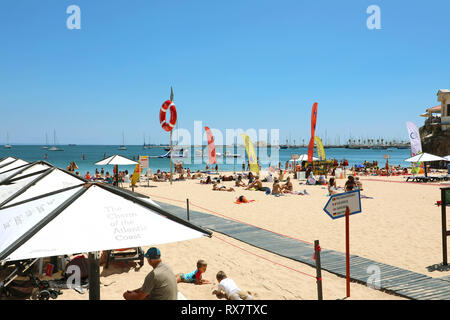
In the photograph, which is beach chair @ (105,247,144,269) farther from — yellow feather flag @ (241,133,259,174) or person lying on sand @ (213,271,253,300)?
yellow feather flag @ (241,133,259,174)

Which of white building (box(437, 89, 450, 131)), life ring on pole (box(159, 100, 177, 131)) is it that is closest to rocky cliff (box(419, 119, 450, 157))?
white building (box(437, 89, 450, 131))

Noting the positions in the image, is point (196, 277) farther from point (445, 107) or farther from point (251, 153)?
point (445, 107)

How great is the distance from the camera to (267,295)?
500 centimetres

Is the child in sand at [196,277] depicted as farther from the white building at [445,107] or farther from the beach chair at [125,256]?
the white building at [445,107]

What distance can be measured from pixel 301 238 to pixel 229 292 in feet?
13.4

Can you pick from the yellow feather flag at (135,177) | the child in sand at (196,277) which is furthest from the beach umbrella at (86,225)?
the yellow feather flag at (135,177)

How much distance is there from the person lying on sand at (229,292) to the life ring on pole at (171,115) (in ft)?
60.7

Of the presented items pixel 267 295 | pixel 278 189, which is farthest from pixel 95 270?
pixel 278 189

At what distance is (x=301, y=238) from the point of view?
8.33 m

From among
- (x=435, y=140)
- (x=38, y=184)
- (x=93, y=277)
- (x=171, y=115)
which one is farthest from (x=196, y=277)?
(x=435, y=140)

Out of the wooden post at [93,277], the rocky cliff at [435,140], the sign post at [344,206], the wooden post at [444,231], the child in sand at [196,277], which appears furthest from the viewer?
the rocky cliff at [435,140]

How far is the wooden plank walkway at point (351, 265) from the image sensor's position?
496cm

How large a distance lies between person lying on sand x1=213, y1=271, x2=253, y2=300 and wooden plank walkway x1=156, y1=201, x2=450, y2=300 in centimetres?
203

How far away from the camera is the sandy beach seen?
17.3 ft
